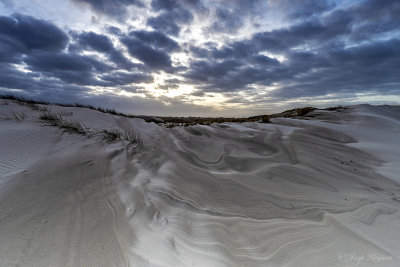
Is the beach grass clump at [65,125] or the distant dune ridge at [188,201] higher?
the beach grass clump at [65,125]

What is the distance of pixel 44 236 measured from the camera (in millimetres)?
1455

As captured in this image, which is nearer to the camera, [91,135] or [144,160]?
[144,160]

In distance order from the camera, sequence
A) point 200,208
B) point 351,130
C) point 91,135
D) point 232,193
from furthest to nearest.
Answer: point 351,130 → point 91,135 → point 232,193 → point 200,208

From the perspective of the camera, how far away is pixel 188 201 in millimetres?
2174

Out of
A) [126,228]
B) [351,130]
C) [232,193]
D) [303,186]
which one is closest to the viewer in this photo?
[126,228]

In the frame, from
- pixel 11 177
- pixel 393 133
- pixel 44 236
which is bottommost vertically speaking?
pixel 44 236

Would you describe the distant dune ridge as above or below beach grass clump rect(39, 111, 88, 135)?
below

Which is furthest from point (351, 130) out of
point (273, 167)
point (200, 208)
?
point (200, 208)

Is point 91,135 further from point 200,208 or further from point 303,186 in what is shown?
point 303,186

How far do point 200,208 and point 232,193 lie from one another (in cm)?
51

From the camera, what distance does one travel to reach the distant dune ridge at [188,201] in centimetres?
141

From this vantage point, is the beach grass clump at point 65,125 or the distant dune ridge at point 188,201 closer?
the distant dune ridge at point 188,201

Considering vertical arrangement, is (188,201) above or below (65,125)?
below

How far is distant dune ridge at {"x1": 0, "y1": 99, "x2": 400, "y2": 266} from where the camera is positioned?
4.64 ft
